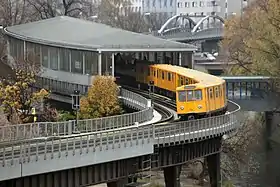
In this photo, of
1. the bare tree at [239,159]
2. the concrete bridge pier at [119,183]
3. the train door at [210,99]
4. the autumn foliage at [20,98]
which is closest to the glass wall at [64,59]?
the autumn foliage at [20,98]

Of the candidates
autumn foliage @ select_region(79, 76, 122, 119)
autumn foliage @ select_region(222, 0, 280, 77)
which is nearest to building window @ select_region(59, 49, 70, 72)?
autumn foliage @ select_region(79, 76, 122, 119)

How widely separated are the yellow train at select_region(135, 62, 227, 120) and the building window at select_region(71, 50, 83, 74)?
6.32 metres

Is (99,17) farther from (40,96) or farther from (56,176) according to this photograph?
(56,176)

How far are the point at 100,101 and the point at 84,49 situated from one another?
414 inches

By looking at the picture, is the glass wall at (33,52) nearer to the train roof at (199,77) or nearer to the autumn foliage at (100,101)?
the train roof at (199,77)

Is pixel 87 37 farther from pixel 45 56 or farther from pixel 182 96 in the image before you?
pixel 182 96

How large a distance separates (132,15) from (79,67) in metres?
74.5

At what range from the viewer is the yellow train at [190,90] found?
152 feet

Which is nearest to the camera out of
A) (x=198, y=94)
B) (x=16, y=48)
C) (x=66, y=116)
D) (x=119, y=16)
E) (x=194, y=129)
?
(x=194, y=129)

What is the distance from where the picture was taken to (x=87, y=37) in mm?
65438

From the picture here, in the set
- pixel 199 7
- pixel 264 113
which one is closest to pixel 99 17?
pixel 199 7

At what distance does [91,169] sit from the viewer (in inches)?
1406

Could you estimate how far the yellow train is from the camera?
4644cm

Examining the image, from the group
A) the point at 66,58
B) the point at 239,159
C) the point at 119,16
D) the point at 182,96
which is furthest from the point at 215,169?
the point at 119,16
